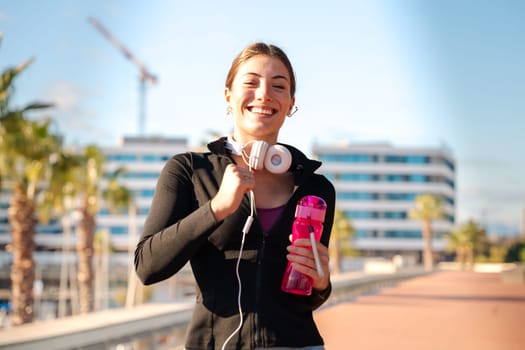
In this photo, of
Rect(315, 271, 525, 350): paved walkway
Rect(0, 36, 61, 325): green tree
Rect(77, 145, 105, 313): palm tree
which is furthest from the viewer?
Rect(77, 145, 105, 313): palm tree

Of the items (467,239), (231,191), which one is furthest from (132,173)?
(231,191)

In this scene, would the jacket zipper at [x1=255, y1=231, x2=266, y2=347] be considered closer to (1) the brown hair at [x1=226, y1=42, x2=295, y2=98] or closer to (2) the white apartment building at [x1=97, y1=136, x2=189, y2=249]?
(1) the brown hair at [x1=226, y1=42, x2=295, y2=98]

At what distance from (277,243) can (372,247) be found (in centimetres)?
10439

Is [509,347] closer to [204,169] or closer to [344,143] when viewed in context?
[204,169]

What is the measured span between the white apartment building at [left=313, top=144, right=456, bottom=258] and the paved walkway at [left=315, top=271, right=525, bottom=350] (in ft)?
258

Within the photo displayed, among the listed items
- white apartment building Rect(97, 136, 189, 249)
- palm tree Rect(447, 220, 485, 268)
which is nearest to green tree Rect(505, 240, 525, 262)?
palm tree Rect(447, 220, 485, 268)

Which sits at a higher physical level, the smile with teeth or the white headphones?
the smile with teeth

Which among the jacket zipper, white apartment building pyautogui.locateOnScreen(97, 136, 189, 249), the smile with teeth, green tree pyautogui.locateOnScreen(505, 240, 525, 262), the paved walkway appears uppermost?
white apartment building pyautogui.locateOnScreen(97, 136, 189, 249)

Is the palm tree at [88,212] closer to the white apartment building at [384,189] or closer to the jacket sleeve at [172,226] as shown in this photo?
the jacket sleeve at [172,226]

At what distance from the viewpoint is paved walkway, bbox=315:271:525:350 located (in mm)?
13273

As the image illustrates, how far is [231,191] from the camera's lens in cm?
170

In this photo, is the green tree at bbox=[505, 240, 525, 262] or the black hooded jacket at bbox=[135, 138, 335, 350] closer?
the black hooded jacket at bbox=[135, 138, 335, 350]

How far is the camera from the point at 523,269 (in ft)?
151

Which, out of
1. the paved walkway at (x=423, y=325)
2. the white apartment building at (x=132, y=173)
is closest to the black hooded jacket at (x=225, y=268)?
the paved walkway at (x=423, y=325)
